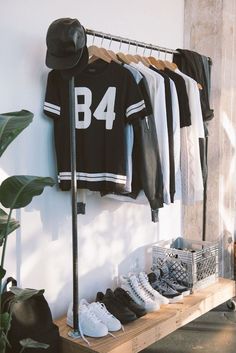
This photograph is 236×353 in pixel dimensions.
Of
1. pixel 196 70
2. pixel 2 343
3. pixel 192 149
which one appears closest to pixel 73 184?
pixel 2 343

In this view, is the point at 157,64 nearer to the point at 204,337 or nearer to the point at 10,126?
the point at 10,126

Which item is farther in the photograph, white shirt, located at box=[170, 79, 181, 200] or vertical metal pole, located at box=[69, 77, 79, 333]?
white shirt, located at box=[170, 79, 181, 200]

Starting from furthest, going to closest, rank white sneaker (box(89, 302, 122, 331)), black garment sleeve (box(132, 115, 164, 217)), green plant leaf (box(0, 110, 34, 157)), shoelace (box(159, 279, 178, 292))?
1. shoelace (box(159, 279, 178, 292))
2. black garment sleeve (box(132, 115, 164, 217))
3. white sneaker (box(89, 302, 122, 331))
4. green plant leaf (box(0, 110, 34, 157))

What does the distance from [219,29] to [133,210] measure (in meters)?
1.60

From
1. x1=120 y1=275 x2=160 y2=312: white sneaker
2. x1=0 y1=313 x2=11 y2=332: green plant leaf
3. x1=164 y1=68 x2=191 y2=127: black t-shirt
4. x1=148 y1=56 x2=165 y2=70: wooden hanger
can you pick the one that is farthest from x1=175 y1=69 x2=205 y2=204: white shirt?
x1=0 y1=313 x2=11 y2=332: green plant leaf

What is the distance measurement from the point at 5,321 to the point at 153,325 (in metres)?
0.85

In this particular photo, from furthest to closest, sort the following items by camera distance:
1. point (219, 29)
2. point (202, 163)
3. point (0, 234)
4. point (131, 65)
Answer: point (219, 29) < point (202, 163) < point (131, 65) < point (0, 234)

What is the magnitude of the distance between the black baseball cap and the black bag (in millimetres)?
1141

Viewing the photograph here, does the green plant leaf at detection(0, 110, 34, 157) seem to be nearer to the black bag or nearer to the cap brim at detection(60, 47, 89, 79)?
the cap brim at detection(60, 47, 89, 79)

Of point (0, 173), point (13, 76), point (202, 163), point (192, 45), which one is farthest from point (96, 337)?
point (192, 45)

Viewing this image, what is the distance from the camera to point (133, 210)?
2900mm

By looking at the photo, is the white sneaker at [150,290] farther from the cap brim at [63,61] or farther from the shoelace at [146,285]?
the cap brim at [63,61]

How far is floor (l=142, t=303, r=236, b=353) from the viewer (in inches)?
92.7

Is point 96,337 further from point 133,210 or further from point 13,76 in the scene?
point 13,76
